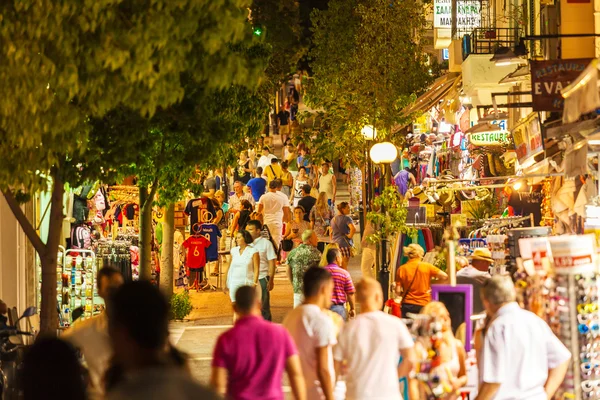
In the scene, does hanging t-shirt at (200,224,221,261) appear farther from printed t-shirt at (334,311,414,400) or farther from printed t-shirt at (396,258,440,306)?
printed t-shirt at (334,311,414,400)

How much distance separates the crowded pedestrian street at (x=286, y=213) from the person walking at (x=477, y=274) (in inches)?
1.8

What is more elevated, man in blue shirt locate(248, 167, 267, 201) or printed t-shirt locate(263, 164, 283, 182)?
printed t-shirt locate(263, 164, 283, 182)

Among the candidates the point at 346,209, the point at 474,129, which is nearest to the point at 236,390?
the point at 346,209

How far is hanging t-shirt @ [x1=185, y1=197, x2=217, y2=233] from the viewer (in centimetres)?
2414

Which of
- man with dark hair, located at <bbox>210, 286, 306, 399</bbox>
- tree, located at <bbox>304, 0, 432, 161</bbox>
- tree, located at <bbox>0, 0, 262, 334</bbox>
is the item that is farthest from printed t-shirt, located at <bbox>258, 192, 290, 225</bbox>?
man with dark hair, located at <bbox>210, 286, 306, 399</bbox>

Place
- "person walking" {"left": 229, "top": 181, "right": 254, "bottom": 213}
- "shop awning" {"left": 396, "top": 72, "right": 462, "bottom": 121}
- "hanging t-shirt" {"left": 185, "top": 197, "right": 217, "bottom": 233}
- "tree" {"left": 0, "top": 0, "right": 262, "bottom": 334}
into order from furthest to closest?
"person walking" {"left": 229, "top": 181, "right": 254, "bottom": 213}, "shop awning" {"left": 396, "top": 72, "right": 462, "bottom": 121}, "hanging t-shirt" {"left": 185, "top": 197, "right": 217, "bottom": 233}, "tree" {"left": 0, "top": 0, "right": 262, "bottom": 334}

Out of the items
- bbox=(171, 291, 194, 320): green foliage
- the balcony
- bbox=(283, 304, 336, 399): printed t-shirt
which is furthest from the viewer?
the balcony

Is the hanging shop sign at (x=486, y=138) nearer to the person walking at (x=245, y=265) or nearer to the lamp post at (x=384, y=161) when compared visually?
the lamp post at (x=384, y=161)

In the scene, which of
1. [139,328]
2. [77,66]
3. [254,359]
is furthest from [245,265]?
[139,328]

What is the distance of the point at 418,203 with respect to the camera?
24.9 metres

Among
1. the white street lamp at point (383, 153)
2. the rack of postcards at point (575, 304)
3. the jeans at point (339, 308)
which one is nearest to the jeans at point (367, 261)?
the white street lamp at point (383, 153)

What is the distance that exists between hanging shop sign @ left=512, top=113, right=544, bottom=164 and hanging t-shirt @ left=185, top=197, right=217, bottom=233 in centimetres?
731

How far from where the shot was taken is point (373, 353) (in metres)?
8.29

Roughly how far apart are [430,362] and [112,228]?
1466cm
